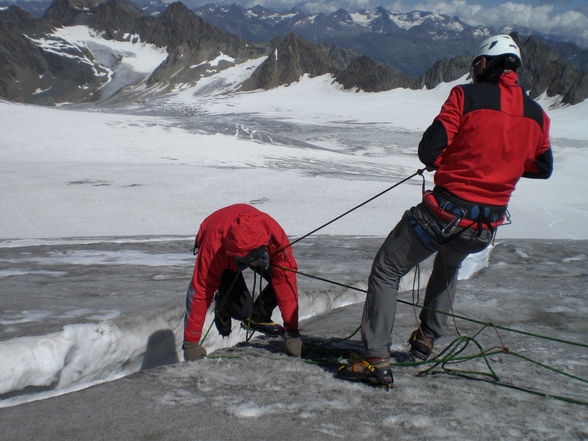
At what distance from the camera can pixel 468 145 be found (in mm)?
2330

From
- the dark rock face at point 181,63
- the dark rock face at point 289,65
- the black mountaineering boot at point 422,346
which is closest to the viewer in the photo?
the black mountaineering boot at point 422,346

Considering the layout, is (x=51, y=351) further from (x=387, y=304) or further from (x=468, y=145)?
Result: (x=468, y=145)

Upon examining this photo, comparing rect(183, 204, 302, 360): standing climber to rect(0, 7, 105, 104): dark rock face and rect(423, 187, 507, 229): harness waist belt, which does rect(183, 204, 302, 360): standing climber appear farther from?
rect(0, 7, 105, 104): dark rock face

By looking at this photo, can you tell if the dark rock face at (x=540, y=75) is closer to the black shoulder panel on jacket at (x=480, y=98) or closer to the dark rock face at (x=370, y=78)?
the dark rock face at (x=370, y=78)

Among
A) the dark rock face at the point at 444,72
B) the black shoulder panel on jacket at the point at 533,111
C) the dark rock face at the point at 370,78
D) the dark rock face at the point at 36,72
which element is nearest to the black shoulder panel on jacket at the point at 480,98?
the black shoulder panel on jacket at the point at 533,111

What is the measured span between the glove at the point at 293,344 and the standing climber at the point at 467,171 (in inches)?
17.7

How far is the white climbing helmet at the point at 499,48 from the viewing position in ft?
7.80

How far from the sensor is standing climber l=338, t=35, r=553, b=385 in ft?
7.57

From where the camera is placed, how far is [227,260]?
295cm

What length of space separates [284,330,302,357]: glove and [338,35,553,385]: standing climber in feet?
1.47

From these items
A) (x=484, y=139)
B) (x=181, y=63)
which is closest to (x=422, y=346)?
(x=484, y=139)

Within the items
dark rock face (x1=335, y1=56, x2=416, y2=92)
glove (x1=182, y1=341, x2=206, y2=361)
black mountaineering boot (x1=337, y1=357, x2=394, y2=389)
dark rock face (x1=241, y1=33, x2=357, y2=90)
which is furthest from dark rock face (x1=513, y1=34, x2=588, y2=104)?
glove (x1=182, y1=341, x2=206, y2=361)

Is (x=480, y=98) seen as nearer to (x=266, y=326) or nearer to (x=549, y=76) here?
(x=266, y=326)

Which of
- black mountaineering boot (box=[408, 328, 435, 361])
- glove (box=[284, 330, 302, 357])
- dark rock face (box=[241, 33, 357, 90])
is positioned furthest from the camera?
dark rock face (box=[241, 33, 357, 90])
